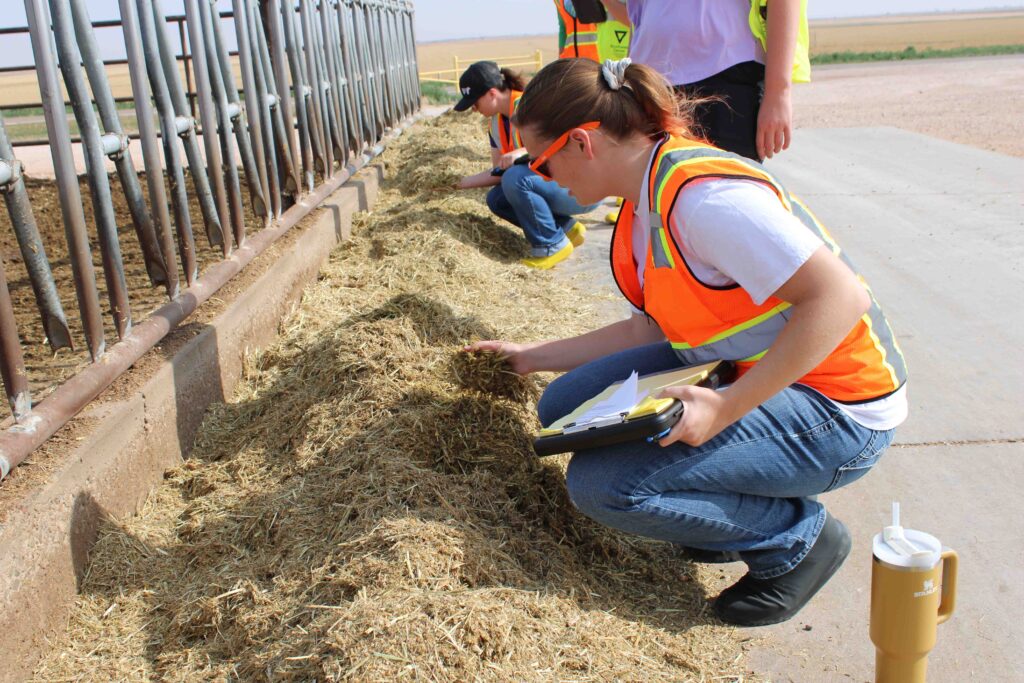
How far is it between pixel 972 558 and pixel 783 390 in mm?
877

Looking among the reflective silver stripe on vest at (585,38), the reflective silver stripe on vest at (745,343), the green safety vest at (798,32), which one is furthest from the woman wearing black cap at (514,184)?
the reflective silver stripe on vest at (745,343)

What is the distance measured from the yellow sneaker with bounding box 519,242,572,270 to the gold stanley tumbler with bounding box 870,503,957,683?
397 centimetres

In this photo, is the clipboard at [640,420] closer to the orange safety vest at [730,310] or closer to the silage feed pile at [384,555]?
the orange safety vest at [730,310]

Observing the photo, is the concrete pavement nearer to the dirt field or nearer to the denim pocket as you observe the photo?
the denim pocket

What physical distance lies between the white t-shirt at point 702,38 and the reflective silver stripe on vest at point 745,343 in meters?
1.17

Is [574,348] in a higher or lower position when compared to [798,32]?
lower

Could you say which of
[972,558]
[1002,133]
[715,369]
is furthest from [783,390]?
[1002,133]

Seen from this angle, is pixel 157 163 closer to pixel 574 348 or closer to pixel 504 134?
→ pixel 574 348

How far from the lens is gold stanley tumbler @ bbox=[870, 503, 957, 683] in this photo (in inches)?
71.5

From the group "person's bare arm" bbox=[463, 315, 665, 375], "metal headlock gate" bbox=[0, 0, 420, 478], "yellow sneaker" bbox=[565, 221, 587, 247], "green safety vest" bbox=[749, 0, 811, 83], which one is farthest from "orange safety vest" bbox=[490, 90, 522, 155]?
"person's bare arm" bbox=[463, 315, 665, 375]

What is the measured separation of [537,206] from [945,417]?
105 inches

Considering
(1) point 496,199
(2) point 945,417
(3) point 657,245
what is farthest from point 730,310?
(1) point 496,199

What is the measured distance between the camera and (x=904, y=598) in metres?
1.83

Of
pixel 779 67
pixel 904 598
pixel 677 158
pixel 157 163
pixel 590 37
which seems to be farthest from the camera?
pixel 590 37
